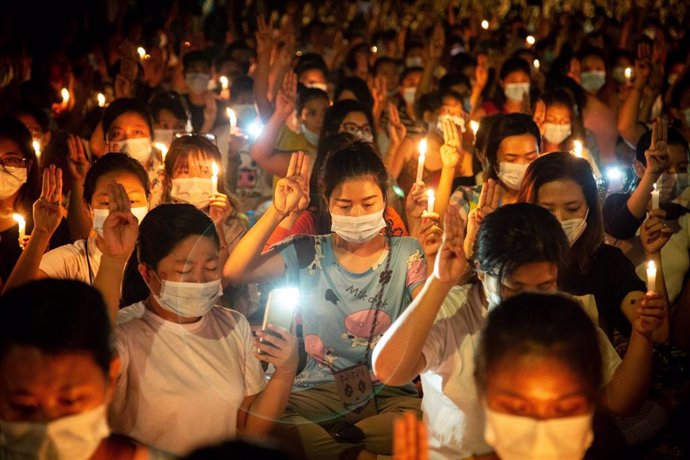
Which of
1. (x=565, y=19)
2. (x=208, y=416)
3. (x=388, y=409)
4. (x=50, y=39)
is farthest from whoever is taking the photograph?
(x=565, y=19)

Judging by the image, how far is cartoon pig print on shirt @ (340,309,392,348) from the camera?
406cm

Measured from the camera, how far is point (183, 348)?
3223mm

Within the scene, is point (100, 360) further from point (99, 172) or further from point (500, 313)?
point (99, 172)

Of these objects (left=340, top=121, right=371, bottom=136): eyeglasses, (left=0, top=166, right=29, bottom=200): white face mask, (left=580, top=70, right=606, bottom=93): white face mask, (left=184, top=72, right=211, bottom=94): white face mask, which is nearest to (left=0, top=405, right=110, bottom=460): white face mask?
(left=0, top=166, right=29, bottom=200): white face mask

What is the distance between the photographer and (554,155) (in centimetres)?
419

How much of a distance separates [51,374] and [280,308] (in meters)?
0.82

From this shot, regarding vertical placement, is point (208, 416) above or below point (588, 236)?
below

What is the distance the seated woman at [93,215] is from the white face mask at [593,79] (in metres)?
5.65

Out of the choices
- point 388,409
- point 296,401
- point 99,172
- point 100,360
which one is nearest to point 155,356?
point 100,360

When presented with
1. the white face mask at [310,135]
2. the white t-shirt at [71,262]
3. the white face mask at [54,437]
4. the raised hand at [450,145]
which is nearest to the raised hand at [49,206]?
the white t-shirt at [71,262]

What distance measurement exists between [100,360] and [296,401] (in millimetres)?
1613

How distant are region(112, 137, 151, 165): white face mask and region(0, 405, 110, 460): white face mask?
3375 mm

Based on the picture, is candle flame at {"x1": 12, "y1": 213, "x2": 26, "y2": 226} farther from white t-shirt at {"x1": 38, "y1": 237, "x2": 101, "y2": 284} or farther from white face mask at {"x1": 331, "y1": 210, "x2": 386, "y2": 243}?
white face mask at {"x1": 331, "y1": 210, "x2": 386, "y2": 243}

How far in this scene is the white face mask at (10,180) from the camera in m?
4.77
